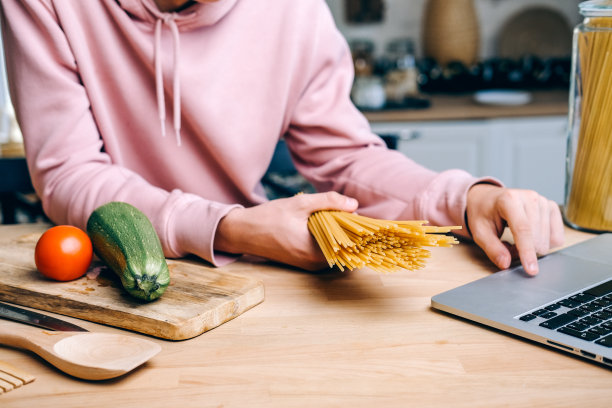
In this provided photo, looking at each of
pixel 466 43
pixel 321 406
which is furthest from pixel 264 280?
pixel 466 43

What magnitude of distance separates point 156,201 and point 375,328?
0.41 meters

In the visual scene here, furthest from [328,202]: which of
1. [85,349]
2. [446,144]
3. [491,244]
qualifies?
[446,144]

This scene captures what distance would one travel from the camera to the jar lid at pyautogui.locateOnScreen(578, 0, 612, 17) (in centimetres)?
92

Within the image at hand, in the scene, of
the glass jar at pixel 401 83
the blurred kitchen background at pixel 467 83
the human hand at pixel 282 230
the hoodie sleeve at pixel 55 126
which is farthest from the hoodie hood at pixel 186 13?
the glass jar at pixel 401 83

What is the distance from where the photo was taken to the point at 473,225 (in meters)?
0.91

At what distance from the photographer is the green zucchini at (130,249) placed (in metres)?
0.70

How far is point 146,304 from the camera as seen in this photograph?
28.0 inches

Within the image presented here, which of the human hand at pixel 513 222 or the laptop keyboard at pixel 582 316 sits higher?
the human hand at pixel 513 222

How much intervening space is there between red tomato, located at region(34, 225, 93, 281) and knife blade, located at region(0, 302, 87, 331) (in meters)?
0.07

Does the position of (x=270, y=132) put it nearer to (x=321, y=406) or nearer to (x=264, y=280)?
(x=264, y=280)

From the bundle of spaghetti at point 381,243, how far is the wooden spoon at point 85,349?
24 centimetres

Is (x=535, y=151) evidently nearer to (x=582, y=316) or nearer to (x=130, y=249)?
(x=582, y=316)

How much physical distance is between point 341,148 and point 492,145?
1.58m

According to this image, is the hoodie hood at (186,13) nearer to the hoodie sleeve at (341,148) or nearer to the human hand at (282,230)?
the hoodie sleeve at (341,148)
